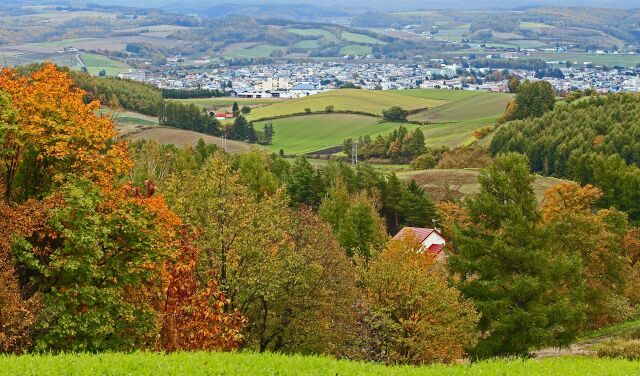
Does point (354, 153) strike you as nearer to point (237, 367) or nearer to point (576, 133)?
point (576, 133)

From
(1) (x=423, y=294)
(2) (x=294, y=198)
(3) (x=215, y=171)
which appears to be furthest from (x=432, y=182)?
(3) (x=215, y=171)

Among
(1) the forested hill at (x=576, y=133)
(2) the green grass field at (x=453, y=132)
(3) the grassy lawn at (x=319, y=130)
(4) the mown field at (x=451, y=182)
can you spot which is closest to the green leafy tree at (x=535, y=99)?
(2) the green grass field at (x=453, y=132)

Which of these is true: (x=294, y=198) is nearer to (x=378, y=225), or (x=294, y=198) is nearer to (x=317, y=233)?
(x=378, y=225)

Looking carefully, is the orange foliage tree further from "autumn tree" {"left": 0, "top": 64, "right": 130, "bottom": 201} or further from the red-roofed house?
the red-roofed house

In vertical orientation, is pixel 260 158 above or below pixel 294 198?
above

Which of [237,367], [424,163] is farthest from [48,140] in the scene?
[424,163]

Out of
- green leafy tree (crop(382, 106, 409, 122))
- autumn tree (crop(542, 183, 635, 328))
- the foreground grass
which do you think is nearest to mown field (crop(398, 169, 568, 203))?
autumn tree (crop(542, 183, 635, 328))

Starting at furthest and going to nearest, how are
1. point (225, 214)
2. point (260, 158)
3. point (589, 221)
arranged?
point (260, 158), point (589, 221), point (225, 214)
